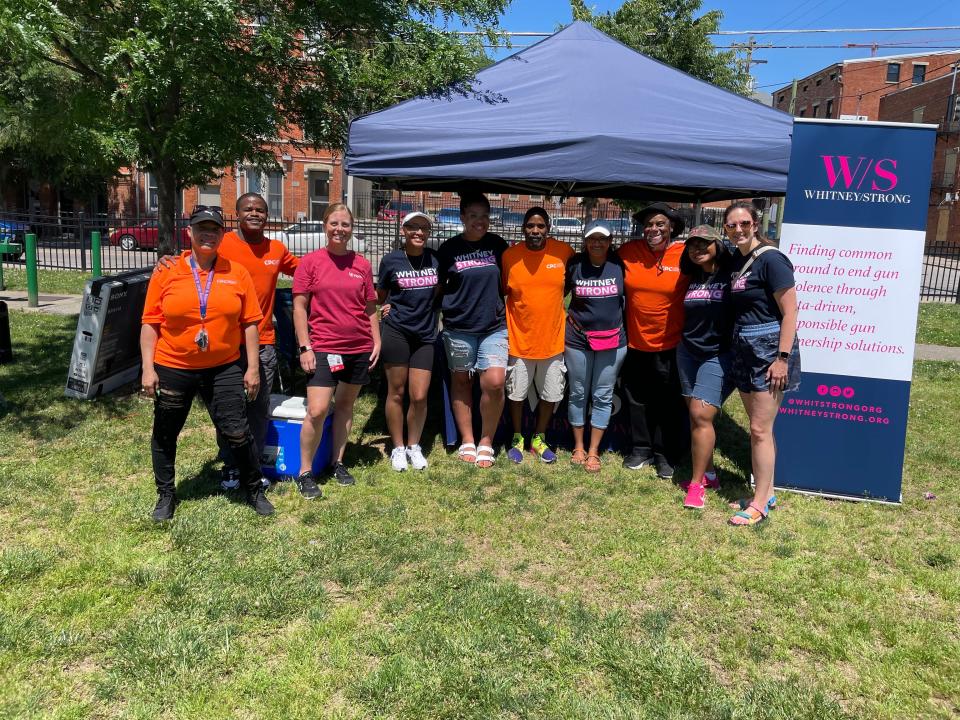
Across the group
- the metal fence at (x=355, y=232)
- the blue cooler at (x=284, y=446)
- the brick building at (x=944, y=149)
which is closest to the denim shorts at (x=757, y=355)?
the blue cooler at (x=284, y=446)

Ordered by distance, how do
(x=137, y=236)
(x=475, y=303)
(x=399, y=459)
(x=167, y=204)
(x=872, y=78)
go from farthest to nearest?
(x=872, y=78), (x=137, y=236), (x=167, y=204), (x=399, y=459), (x=475, y=303)

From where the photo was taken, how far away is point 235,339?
3689 mm

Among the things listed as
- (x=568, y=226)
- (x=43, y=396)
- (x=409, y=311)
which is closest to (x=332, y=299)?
(x=409, y=311)

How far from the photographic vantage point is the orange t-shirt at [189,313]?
11.5ft

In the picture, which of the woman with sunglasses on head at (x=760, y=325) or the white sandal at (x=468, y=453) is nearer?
the woman with sunglasses on head at (x=760, y=325)

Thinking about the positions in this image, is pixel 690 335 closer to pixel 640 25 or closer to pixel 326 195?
pixel 640 25

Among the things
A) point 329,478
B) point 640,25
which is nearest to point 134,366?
point 329,478

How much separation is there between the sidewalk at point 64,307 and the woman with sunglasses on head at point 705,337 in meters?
6.51

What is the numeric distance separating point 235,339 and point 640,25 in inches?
711

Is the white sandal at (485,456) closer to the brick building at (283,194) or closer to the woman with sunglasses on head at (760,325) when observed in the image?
the woman with sunglasses on head at (760,325)

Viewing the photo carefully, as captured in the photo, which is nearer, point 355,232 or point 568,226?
point 355,232

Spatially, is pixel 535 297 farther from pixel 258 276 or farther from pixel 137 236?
pixel 137 236

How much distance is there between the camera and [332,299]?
416 cm

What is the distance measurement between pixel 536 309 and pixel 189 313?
7.46ft
